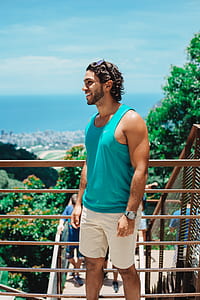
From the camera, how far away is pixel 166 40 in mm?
101688

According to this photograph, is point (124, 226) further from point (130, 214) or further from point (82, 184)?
point (82, 184)

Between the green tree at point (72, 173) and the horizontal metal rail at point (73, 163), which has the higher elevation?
the green tree at point (72, 173)

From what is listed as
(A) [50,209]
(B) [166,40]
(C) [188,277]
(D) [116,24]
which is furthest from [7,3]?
(C) [188,277]

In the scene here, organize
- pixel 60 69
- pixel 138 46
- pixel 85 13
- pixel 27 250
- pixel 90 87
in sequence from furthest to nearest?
1. pixel 60 69
2. pixel 138 46
3. pixel 85 13
4. pixel 27 250
5. pixel 90 87

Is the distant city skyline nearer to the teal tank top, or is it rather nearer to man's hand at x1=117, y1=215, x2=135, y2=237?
the teal tank top

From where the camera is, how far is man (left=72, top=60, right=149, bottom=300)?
2221mm

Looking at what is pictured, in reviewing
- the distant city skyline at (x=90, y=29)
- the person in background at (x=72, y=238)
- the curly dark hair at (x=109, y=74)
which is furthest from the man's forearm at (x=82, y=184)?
the distant city skyline at (x=90, y=29)

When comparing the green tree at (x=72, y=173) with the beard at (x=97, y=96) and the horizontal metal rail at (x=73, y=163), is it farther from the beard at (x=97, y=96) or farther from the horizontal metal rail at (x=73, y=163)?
the beard at (x=97, y=96)

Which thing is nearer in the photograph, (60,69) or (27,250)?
(27,250)

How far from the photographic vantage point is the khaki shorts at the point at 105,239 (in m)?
2.32

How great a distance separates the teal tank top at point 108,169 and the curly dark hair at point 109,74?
88 mm

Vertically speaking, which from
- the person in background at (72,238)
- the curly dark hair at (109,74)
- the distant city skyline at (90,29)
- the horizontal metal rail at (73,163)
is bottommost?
the person in background at (72,238)

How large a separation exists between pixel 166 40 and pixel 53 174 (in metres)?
87.1

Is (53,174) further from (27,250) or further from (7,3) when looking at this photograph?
(7,3)
